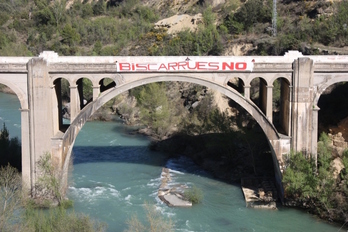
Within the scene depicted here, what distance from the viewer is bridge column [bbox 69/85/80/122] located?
1039 inches

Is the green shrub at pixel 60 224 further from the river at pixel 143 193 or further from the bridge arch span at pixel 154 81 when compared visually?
the bridge arch span at pixel 154 81

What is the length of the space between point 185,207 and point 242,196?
348 centimetres

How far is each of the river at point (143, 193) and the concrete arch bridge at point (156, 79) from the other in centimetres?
270

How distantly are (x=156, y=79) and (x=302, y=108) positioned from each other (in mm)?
7524

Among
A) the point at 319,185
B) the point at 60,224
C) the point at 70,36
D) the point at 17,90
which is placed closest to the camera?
the point at 60,224

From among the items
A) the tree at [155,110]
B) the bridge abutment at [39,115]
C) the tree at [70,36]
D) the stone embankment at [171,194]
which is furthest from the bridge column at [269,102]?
the tree at [70,36]

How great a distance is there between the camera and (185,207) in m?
26.7

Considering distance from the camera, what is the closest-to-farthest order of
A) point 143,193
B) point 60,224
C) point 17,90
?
point 60,224
point 17,90
point 143,193

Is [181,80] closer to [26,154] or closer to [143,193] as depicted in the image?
[143,193]

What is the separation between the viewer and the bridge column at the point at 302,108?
2580cm

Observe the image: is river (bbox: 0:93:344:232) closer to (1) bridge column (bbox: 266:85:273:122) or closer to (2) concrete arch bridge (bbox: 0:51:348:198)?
(2) concrete arch bridge (bbox: 0:51:348:198)

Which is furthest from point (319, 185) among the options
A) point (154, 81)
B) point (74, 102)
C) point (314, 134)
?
point (74, 102)

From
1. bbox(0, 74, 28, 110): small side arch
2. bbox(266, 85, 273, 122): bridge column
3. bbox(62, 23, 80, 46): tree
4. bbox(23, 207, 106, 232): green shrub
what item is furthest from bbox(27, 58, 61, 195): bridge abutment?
bbox(62, 23, 80, 46): tree

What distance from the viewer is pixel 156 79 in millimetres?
26391
